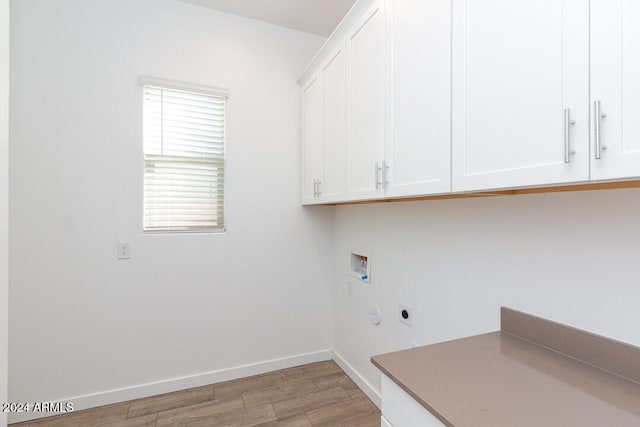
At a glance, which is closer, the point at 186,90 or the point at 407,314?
the point at 407,314

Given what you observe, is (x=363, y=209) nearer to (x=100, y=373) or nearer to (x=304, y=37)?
(x=304, y=37)

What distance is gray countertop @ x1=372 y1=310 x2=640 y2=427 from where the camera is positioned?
74cm

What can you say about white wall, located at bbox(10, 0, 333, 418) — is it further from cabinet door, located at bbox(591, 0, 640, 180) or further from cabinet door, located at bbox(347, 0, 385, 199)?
cabinet door, located at bbox(591, 0, 640, 180)

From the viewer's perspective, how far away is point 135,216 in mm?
2172

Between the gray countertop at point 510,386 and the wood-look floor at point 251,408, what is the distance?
3.92 feet

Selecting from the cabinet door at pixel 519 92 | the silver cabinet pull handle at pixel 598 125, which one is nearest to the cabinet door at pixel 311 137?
the cabinet door at pixel 519 92

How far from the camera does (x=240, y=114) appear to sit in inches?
→ 97.2

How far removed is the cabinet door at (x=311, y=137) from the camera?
2.25 m

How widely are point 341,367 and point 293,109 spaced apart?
2.23 metres

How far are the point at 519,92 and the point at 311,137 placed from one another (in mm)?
1664

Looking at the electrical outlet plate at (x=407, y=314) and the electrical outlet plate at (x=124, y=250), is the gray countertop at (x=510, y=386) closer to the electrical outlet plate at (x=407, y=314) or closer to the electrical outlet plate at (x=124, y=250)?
the electrical outlet plate at (x=407, y=314)

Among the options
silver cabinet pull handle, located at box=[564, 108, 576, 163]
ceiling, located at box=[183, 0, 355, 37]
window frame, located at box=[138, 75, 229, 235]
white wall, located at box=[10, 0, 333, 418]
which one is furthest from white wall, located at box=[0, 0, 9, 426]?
silver cabinet pull handle, located at box=[564, 108, 576, 163]

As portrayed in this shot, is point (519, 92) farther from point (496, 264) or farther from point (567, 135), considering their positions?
point (496, 264)

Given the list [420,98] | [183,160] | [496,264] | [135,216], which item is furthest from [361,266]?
[135,216]
